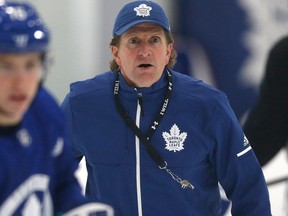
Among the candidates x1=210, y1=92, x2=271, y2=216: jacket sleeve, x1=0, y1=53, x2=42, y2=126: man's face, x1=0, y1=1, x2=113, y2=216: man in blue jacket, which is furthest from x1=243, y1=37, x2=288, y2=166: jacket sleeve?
x1=0, y1=53, x2=42, y2=126: man's face

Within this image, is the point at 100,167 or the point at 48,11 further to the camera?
the point at 48,11

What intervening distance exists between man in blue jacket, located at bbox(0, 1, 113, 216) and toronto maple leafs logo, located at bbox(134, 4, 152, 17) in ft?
2.50

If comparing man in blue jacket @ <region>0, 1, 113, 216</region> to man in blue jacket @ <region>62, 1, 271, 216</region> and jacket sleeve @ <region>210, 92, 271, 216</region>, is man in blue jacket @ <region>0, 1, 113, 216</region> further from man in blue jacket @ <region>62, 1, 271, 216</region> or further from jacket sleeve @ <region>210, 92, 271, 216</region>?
jacket sleeve @ <region>210, 92, 271, 216</region>

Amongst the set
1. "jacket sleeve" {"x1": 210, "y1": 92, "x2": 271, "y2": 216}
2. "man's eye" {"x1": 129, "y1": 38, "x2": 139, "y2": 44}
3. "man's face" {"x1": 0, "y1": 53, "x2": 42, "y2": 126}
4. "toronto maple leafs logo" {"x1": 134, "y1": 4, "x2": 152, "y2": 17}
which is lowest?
"jacket sleeve" {"x1": 210, "y1": 92, "x2": 271, "y2": 216}

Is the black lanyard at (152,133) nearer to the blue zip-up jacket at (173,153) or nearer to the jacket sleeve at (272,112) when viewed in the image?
the blue zip-up jacket at (173,153)

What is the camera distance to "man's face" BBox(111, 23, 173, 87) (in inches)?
131

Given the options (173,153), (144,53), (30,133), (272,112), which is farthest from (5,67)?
(272,112)

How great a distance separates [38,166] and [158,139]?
91 cm

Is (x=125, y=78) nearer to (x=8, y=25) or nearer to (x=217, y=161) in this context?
(x=217, y=161)

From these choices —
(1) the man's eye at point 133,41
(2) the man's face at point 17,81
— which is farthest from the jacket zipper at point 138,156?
(2) the man's face at point 17,81

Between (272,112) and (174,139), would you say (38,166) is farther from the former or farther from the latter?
(272,112)

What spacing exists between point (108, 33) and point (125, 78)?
3338 millimetres

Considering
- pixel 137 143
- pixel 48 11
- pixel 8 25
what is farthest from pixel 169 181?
pixel 48 11

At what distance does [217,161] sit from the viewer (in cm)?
340
